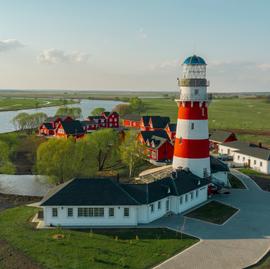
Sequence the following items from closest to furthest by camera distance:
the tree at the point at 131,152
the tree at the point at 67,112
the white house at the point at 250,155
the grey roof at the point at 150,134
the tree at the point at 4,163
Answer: the tree at the point at 4,163 → the tree at the point at 131,152 → the white house at the point at 250,155 → the grey roof at the point at 150,134 → the tree at the point at 67,112

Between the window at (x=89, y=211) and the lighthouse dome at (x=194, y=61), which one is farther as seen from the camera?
the lighthouse dome at (x=194, y=61)

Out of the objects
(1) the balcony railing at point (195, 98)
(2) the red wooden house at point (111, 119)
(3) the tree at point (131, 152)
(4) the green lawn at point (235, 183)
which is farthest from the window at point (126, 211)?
(2) the red wooden house at point (111, 119)

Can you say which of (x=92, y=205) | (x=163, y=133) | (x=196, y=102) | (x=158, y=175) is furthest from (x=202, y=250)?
(x=163, y=133)

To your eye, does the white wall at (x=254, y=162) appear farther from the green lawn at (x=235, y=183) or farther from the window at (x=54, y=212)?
the window at (x=54, y=212)

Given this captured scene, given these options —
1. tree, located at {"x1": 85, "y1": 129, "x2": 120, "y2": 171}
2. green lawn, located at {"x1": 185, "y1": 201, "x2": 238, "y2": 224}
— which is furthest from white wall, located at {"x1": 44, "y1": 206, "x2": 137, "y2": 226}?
tree, located at {"x1": 85, "y1": 129, "x2": 120, "y2": 171}

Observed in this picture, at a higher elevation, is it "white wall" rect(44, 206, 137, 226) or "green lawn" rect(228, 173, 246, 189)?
"white wall" rect(44, 206, 137, 226)

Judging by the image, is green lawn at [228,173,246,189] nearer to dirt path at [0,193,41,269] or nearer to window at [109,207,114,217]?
window at [109,207,114,217]

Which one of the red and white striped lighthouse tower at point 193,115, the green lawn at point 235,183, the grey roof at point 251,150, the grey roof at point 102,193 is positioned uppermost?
the red and white striped lighthouse tower at point 193,115
